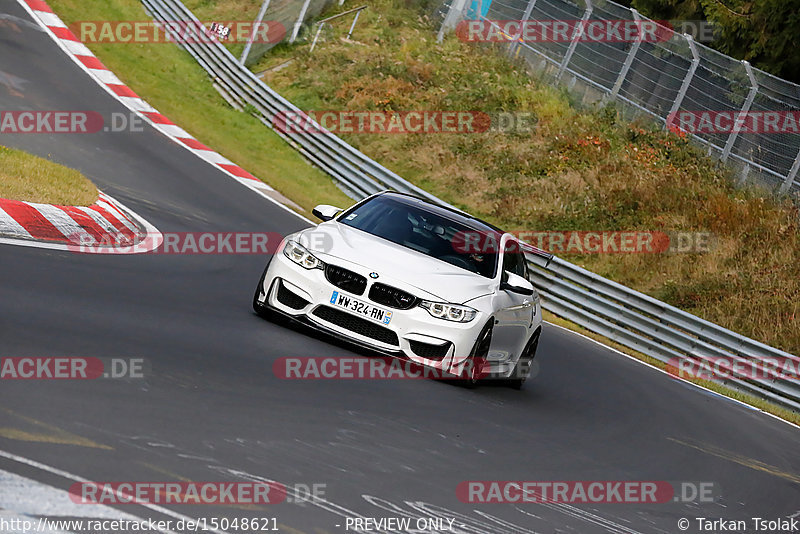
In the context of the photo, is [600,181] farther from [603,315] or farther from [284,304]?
[284,304]

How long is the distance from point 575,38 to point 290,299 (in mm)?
20726

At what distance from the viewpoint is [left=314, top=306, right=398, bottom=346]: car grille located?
9117 mm

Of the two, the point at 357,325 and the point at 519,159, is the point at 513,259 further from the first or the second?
the point at 519,159

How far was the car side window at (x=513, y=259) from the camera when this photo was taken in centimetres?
1074

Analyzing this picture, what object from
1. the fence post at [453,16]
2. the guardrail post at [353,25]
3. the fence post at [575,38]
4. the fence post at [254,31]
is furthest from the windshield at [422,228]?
the guardrail post at [353,25]

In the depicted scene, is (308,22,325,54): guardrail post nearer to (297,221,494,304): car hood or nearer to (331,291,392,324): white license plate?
(297,221,494,304): car hood

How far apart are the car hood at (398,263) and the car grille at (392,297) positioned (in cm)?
9

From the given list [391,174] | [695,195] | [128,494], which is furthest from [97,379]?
[695,195]

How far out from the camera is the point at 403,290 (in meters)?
9.09

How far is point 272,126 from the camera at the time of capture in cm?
2778

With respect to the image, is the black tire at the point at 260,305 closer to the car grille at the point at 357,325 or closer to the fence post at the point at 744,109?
the car grille at the point at 357,325

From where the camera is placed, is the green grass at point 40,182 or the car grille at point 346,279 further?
the green grass at point 40,182

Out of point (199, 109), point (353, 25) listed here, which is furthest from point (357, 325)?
point (353, 25)

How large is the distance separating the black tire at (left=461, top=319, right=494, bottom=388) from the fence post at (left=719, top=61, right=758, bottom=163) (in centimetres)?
1564
